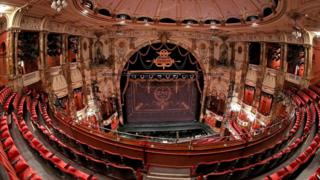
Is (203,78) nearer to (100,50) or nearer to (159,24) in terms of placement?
(159,24)

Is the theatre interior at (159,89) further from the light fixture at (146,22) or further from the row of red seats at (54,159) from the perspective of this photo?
the light fixture at (146,22)

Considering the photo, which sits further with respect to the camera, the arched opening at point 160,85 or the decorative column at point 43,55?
the arched opening at point 160,85

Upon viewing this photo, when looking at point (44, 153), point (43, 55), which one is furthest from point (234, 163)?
point (43, 55)

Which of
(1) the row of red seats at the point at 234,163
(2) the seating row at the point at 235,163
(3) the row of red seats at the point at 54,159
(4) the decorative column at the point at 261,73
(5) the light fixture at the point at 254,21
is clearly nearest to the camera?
(3) the row of red seats at the point at 54,159

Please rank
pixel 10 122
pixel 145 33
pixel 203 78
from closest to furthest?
1. pixel 10 122
2. pixel 145 33
3. pixel 203 78

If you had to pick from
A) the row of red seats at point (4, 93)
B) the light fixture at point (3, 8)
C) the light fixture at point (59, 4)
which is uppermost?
the light fixture at point (3, 8)

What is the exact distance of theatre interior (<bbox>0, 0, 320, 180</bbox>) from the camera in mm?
5375

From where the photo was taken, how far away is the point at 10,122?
5.91 meters

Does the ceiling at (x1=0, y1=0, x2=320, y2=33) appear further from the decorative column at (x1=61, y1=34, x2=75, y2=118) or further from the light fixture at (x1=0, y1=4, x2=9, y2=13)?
the decorative column at (x1=61, y1=34, x2=75, y2=118)

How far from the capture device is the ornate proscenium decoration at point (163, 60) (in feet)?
55.1

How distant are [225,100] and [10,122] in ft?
47.3

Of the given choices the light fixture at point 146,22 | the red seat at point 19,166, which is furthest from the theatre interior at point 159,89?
the light fixture at point 146,22

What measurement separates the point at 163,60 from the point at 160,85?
6.59 feet

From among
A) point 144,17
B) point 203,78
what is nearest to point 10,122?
point 144,17
